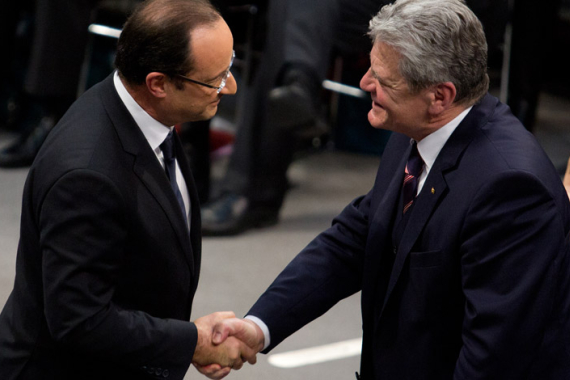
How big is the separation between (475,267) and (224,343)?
0.65m

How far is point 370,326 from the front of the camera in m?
1.96

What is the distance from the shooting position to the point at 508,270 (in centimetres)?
165

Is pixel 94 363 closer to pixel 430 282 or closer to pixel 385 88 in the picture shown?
pixel 430 282

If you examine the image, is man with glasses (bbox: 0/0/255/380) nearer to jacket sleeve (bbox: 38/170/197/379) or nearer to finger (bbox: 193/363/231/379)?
jacket sleeve (bbox: 38/170/197/379)

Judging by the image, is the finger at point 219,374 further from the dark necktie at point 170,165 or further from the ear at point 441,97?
Result: the ear at point 441,97

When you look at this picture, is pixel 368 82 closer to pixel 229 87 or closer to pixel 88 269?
pixel 229 87

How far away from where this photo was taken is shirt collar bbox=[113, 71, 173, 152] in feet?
5.59

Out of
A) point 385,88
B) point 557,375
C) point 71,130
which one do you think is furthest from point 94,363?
point 557,375

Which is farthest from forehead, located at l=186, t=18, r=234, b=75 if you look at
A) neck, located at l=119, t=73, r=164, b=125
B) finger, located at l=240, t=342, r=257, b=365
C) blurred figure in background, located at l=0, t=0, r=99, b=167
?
blurred figure in background, located at l=0, t=0, r=99, b=167

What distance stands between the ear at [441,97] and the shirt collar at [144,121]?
55cm

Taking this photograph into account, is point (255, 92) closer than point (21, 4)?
Yes

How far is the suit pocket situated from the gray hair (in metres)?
0.32

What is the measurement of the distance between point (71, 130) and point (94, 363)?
47 cm

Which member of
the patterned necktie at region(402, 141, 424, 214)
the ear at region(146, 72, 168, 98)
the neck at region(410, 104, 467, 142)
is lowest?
the patterned necktie at region(402, 141, 424, 214)
